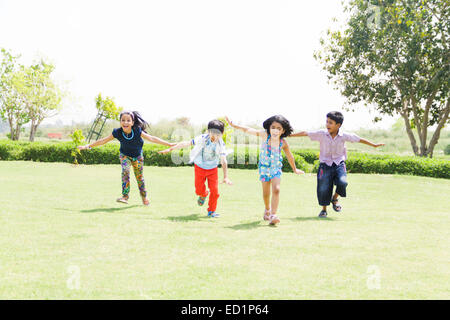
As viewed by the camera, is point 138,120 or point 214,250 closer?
point 214,250

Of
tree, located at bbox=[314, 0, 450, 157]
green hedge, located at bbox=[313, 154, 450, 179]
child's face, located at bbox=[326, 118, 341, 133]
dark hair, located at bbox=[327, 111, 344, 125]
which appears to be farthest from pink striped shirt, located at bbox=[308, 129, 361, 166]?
tree, located at bbox=[314, 0, 450, 157]

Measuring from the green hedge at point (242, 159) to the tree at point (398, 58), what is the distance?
18.8ft

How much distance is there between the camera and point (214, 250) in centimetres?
492

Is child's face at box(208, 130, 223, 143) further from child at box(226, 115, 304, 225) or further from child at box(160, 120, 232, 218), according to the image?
child at box(226, 115, 304, 225)

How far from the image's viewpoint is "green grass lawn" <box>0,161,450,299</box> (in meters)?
3.65

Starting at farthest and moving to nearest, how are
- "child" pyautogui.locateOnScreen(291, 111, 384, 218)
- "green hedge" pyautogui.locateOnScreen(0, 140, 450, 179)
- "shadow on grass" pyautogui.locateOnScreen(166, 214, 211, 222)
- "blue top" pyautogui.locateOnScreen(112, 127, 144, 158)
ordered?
1. "green hedge" pyautogui.locateOnScreen(0, 140, 450, 179)
2. "blue top" pyautogui.locateOnScreen(112, 127, 144, 158)
3. "child" pyautogui.locateOnScreen(291, 111, 384, 218)
4. "shadow on grass" pyautogui.locateOnScreen(166, 214, 211, 222)

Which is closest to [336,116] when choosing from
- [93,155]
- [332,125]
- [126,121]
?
[332,125]

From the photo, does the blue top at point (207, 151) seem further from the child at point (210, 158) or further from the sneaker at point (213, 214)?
the sneaker at point (213, 214)

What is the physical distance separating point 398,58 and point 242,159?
10881mm

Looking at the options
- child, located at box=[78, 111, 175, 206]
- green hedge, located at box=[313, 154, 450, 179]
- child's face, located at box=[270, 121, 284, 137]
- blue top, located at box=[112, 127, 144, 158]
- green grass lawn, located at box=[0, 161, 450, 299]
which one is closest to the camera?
green grass lawn, located at box=[0, 161, 450, 299]

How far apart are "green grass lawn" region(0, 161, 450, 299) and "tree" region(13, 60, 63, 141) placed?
27.9m

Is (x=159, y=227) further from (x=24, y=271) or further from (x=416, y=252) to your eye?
(x=416, y=252)

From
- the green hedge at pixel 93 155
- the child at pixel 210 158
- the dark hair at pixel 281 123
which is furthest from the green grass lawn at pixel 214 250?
the green hedge at pixel 93 155

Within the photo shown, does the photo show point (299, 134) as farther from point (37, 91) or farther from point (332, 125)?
point (37, 91)
